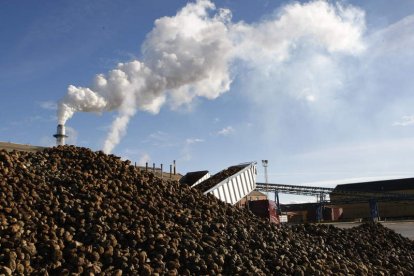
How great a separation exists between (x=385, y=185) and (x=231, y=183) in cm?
6617

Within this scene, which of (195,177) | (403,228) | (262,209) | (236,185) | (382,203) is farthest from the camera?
(382,203)

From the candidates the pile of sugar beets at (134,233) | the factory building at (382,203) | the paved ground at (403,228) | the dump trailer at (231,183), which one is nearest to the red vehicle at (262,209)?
the dump trailer at (231,183)

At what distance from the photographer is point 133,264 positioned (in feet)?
19.5

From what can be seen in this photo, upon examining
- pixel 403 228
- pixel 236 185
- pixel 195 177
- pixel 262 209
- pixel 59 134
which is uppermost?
pixel 59 134

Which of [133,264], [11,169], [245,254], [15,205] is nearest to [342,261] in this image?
[245,254]

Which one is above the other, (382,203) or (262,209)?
(382,203)

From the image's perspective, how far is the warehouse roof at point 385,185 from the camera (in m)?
70.1

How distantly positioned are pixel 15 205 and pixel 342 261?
6462mm

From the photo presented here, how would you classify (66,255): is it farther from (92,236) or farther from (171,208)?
(171,208)

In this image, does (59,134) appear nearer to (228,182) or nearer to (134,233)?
(228,182)

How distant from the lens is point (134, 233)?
676 centimetres

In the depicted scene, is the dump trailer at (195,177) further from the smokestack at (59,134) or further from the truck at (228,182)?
the smokestack at (59,134)

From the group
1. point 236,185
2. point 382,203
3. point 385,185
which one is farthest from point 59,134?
point 385,185

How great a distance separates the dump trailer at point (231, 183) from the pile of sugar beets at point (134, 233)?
4.07 meters
